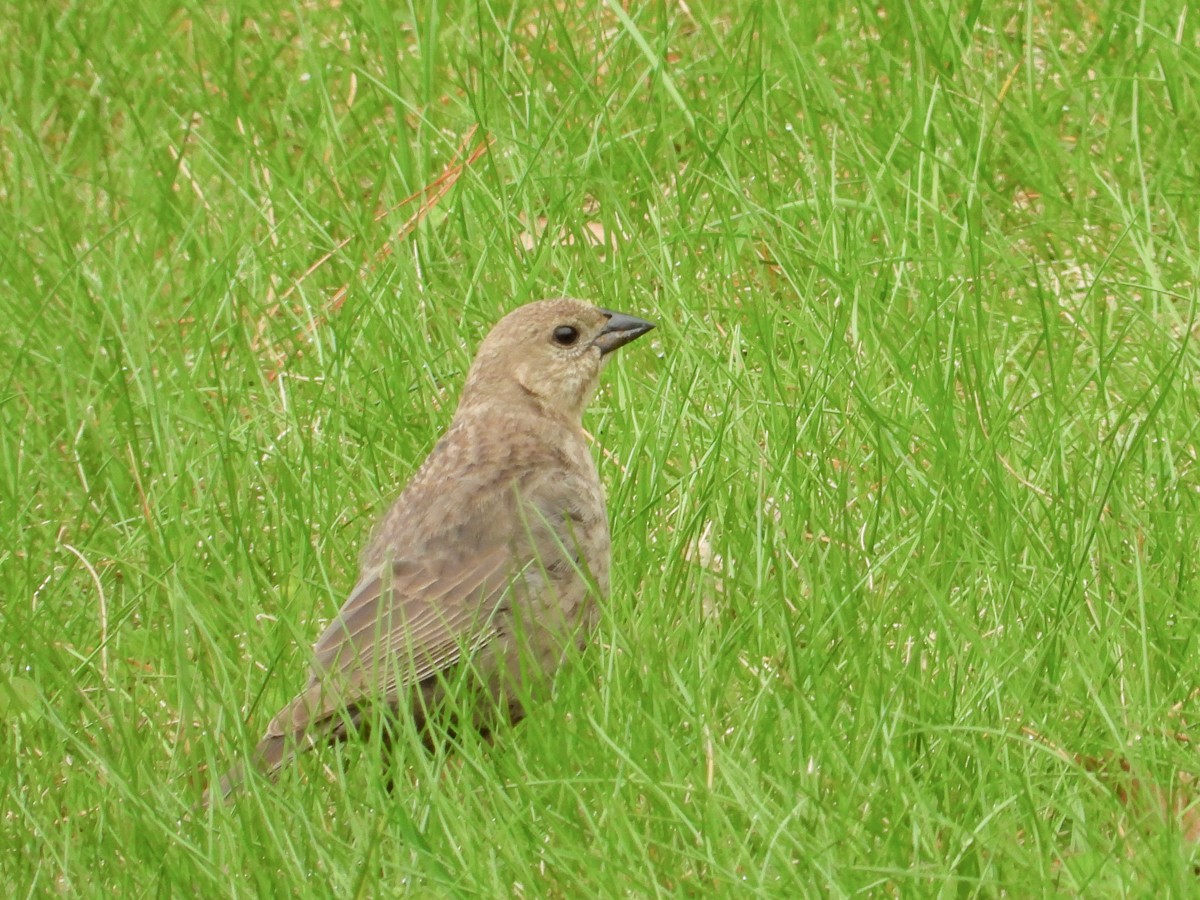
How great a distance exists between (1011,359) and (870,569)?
53.5 inches

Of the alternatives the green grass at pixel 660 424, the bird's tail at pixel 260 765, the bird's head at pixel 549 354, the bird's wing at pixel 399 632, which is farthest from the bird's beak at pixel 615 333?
the bird's tail at pixel 260 765

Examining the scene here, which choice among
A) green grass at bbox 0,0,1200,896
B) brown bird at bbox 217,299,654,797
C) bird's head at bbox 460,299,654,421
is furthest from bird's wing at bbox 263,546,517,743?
bird's head at bbox 460,299,654,421

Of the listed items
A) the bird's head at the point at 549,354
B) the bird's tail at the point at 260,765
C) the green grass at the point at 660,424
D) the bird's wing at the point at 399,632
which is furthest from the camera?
the bird's head at the point at 549,354

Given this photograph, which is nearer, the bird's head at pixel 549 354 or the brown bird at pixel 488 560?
the brown bird at pixel 488 560

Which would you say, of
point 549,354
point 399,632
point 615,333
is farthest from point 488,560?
point 615,333

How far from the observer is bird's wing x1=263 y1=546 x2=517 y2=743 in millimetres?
4426

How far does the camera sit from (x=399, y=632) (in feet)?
15.4

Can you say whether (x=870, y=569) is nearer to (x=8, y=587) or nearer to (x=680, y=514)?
(x=680, y=514)

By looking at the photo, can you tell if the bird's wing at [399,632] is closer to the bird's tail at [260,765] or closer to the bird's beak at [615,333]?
the bird's tail at [260,765]

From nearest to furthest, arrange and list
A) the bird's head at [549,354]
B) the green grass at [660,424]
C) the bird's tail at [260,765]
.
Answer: the green grass at [660,424] < the bird's tail at [260,765] < the bird's head at [549,354]

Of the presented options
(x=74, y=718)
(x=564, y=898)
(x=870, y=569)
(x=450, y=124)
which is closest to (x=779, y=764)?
(x=564, y=898)

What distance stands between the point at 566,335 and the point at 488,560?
815 mm

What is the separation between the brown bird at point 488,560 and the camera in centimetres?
448

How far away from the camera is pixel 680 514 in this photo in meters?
5.21
